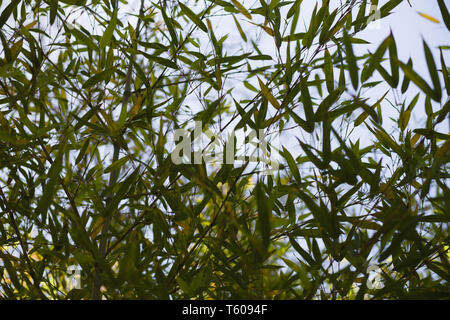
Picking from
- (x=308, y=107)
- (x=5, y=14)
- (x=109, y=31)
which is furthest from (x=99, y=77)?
(x=308, y=107)

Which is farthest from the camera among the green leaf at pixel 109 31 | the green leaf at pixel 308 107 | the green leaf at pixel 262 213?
the green leaf at pixel 109 31

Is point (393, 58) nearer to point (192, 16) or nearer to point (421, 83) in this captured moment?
point (421, 83)

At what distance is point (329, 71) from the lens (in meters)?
1.11

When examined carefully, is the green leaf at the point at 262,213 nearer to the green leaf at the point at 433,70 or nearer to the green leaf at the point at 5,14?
the green leaf at the point at 433,70

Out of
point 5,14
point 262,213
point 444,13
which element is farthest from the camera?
point 5,14

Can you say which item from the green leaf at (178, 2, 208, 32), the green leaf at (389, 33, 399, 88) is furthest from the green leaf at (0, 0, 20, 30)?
the green leaf at (389, 33, 399, 88)

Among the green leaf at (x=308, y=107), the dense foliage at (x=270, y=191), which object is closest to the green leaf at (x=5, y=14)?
the dense foliage at (x=270, y=191)

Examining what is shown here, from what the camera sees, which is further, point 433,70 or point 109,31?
point 109,31

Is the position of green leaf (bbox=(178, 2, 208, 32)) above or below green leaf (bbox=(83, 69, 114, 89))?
above

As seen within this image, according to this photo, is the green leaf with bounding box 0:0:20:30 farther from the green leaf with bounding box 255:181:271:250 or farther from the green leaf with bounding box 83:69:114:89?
the green leaf with bounding box 255:181:271:250
